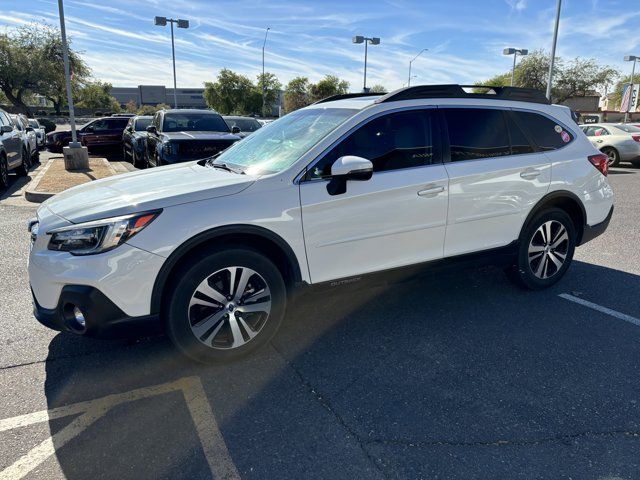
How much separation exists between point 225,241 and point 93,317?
36.0 inches

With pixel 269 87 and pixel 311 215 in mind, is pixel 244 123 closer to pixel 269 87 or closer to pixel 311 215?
pixel 311 215

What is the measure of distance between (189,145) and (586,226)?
744 centimetres

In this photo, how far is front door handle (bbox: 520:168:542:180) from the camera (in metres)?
4.31

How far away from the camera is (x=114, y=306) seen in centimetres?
291

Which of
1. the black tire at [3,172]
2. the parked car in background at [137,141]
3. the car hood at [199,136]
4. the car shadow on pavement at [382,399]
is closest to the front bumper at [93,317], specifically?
the car shadow on pavement at [382,399]

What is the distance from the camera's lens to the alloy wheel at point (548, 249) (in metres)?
4.62

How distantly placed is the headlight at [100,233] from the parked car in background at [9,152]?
366 inches

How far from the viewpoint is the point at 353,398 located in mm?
2947

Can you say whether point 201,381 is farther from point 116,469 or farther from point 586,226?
point 586,226

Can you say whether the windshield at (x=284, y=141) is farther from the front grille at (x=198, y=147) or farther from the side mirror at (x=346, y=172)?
the front grille at (x=198, y=147)

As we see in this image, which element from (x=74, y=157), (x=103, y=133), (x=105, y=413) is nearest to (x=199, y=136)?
(x=74, y=157)

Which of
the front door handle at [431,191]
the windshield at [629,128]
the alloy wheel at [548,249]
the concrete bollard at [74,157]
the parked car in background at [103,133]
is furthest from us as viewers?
the parked car in background at [103,133]

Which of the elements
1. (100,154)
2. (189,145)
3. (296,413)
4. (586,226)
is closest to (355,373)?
(296,413)

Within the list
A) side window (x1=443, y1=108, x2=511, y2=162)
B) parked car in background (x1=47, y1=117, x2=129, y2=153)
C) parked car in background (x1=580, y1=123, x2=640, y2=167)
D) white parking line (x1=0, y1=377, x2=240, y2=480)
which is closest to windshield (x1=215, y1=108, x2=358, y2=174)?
side window (x1=443, y1=108, x2=511, y2=162)
